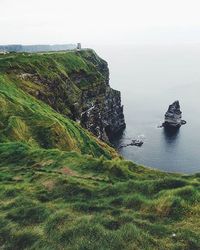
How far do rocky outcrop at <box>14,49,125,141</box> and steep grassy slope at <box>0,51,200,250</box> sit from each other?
5988cm

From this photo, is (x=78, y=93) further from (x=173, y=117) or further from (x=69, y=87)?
(x=173, y=117)

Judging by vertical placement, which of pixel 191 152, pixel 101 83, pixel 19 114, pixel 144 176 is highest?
pixel 101 83

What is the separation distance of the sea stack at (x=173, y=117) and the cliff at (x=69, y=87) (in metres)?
22.9

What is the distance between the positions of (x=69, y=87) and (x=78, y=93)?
4602mm

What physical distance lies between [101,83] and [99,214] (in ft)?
412

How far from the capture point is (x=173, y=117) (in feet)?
575

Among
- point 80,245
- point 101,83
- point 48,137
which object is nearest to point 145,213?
point 80,245

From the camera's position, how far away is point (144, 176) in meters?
35.8

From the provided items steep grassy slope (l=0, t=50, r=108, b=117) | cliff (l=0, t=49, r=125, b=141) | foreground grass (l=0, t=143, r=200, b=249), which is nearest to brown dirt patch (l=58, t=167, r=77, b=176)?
foreground grass (l=0, t=143, r=200, b=249)

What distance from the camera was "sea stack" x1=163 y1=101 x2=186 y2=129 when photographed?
6845 inches

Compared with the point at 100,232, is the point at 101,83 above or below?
above

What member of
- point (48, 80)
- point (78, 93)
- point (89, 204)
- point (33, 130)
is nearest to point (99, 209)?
point (89, 204)

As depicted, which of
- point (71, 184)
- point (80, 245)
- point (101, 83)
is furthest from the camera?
point (101, 83)

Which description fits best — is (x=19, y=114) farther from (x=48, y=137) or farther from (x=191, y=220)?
(x=191, y=220)
